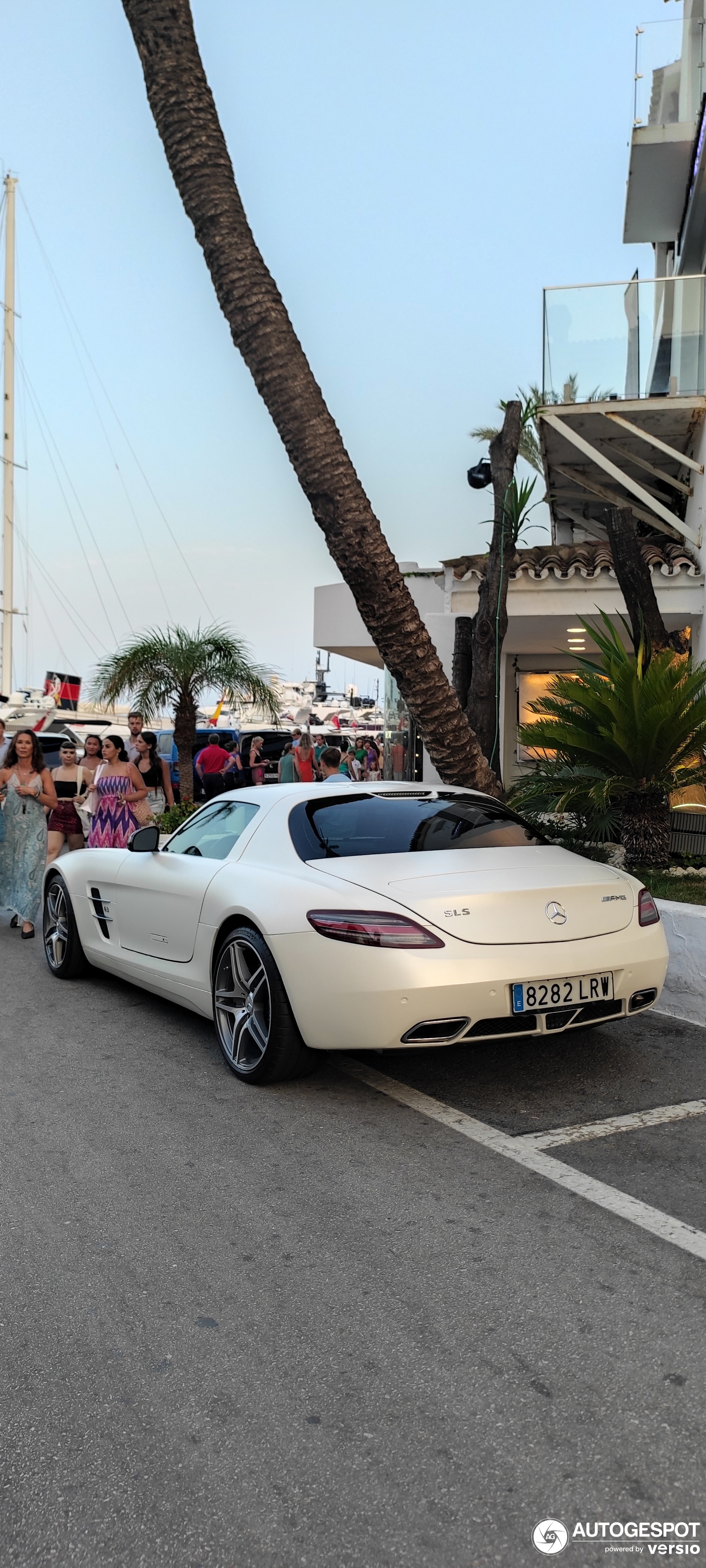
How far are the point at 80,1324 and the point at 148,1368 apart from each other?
29 cm

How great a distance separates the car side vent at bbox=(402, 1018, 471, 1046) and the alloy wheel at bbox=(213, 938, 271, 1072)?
67 cm

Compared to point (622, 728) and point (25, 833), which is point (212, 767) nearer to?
point (25, 833)

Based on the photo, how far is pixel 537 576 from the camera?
1564cm

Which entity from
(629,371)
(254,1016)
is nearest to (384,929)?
(254,1016)

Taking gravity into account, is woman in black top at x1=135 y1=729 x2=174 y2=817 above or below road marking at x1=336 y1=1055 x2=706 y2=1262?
above

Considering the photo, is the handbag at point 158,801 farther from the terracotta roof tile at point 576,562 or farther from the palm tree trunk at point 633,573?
the palm tree trunk at point 633,573

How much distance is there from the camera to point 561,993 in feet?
14.4

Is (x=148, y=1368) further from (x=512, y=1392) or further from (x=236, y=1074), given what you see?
(x=236, y=1074)

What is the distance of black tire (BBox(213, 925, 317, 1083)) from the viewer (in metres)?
4.59

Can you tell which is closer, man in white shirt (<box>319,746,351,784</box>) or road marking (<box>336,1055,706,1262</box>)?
road marking (<box>336,1055,706,1262</box>)

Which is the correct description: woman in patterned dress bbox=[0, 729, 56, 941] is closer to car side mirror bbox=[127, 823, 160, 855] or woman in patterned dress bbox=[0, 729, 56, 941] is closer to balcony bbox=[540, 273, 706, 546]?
car side mirror bbox=[127, 823, 160, 855]

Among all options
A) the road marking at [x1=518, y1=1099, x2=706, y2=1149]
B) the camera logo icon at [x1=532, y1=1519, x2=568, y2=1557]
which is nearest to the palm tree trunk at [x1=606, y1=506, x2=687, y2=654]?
the road marking at [x1=518, y1=1099, x2=706, y2=1149]

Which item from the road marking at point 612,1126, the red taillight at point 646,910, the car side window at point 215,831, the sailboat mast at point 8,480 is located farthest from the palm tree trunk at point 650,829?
the sailboat mast at point 8,480

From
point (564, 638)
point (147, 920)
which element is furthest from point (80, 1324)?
point (564, 638)
